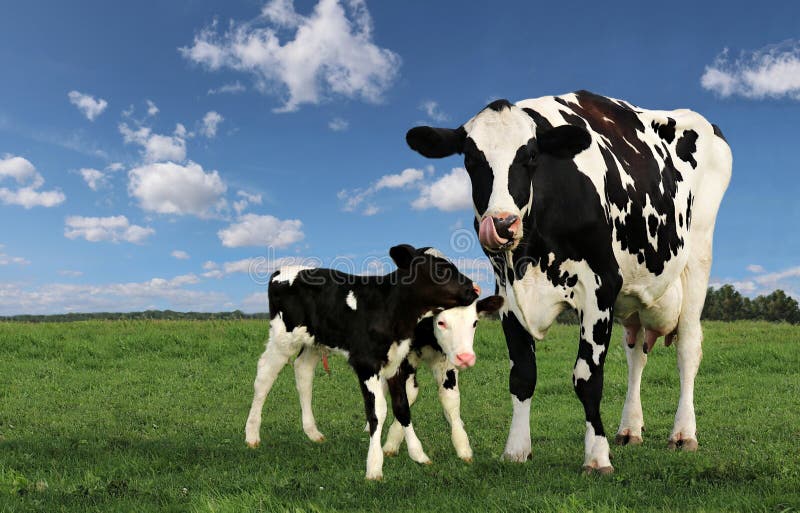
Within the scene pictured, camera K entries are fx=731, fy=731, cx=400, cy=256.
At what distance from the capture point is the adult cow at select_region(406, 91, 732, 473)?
6750 millimetres

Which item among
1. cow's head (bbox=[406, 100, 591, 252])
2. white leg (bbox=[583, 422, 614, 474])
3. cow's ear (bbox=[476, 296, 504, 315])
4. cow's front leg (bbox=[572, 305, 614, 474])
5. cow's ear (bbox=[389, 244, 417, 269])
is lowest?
white leg (bbox=[583, 422, 614, 474])

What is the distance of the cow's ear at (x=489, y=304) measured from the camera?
7.66m

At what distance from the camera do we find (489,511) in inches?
216

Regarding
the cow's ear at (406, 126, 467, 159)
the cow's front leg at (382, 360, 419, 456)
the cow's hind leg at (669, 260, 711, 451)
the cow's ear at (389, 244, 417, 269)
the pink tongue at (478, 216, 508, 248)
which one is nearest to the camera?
the pink tongue at (478, 216, 508, 248)

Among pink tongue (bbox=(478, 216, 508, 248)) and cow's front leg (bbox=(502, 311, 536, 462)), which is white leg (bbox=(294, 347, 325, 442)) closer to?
cow's front leg (bbox=(502, 311, 536, 462))

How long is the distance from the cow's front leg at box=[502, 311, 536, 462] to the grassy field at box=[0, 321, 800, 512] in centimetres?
24

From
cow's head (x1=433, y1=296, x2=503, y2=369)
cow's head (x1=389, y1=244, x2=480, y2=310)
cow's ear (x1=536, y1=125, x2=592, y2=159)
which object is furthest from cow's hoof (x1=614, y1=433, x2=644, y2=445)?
cow's ear (x1=536, y1=125, x2=592, y2=159)

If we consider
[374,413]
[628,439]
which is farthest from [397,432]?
[628,439]

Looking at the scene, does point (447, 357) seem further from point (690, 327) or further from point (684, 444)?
point (690, 327)

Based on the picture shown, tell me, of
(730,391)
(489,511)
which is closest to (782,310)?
(730,391)

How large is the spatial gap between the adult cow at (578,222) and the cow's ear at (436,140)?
12mm

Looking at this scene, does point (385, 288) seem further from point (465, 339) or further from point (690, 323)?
point (690, 323)

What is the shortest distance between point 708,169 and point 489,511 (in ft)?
21.3

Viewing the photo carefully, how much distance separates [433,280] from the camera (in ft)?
24.2
